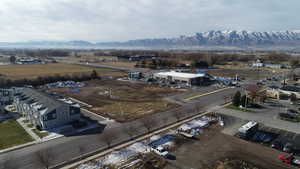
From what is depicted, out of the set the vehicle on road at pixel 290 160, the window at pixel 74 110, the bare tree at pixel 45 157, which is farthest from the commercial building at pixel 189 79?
the bare tree at pixel 45 157

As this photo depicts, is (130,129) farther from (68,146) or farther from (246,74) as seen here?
(246,74)

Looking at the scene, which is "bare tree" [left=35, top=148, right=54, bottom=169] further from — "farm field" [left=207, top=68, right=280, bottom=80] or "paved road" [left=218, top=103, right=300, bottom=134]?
"farm field" [left=207, top=68, right=280, bottom=80]

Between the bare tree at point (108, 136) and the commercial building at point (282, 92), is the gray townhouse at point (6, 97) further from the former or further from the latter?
the commercial building at point (282, 92)

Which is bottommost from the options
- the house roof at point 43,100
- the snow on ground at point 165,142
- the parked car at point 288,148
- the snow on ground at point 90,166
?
the snow on ground at point 90,166

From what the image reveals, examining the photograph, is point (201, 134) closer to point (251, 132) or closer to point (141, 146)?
point (251, 132)

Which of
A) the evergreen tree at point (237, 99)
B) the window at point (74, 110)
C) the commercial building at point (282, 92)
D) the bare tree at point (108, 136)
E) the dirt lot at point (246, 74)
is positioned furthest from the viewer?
the dirt lot at point (246, 74)

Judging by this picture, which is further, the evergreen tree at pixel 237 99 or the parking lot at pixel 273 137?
the evergreen tree at pixel 237 99

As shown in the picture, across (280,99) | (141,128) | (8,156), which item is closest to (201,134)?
(141,128)
